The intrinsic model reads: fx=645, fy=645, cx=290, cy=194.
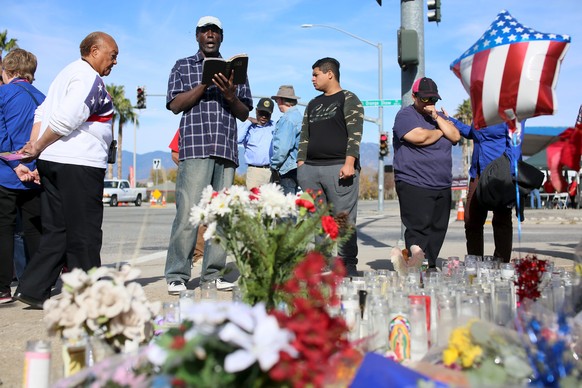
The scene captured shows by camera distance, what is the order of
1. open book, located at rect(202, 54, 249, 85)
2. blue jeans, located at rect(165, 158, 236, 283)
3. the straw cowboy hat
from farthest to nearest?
the straw cowboy hat → blue jeans, located at rect(165, 158, 236, 283) → open book, located at rect(202, 54, 249, 85)

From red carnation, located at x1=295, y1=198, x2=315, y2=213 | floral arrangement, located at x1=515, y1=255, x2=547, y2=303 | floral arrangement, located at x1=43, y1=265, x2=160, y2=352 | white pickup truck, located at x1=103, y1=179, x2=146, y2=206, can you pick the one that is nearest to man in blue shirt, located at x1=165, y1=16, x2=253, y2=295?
red carnation, located at x1=295, y1=198, x2=315, y2=213

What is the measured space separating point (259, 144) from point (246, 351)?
6978 mm

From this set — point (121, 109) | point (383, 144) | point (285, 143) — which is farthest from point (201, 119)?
point (121, 109)

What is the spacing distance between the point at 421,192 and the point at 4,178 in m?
3.51

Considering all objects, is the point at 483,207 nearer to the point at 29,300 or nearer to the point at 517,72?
the point at 517,72

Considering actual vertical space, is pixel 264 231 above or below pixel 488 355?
above

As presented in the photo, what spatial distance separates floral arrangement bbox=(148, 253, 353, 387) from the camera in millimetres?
1501

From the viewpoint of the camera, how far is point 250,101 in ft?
18.7

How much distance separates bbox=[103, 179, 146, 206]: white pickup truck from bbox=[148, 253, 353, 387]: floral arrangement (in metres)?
39.7

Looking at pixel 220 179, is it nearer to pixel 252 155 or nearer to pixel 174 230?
pixel 174 230

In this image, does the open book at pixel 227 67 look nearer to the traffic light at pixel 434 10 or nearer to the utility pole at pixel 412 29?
the utility pole at pixel 412 29

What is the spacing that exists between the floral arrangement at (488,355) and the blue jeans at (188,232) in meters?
3.19

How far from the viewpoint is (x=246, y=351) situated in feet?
4.98

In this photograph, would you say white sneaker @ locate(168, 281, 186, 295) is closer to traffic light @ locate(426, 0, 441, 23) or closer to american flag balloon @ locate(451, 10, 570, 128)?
american flag balloon @ locate(451, 10, 570, 128)
